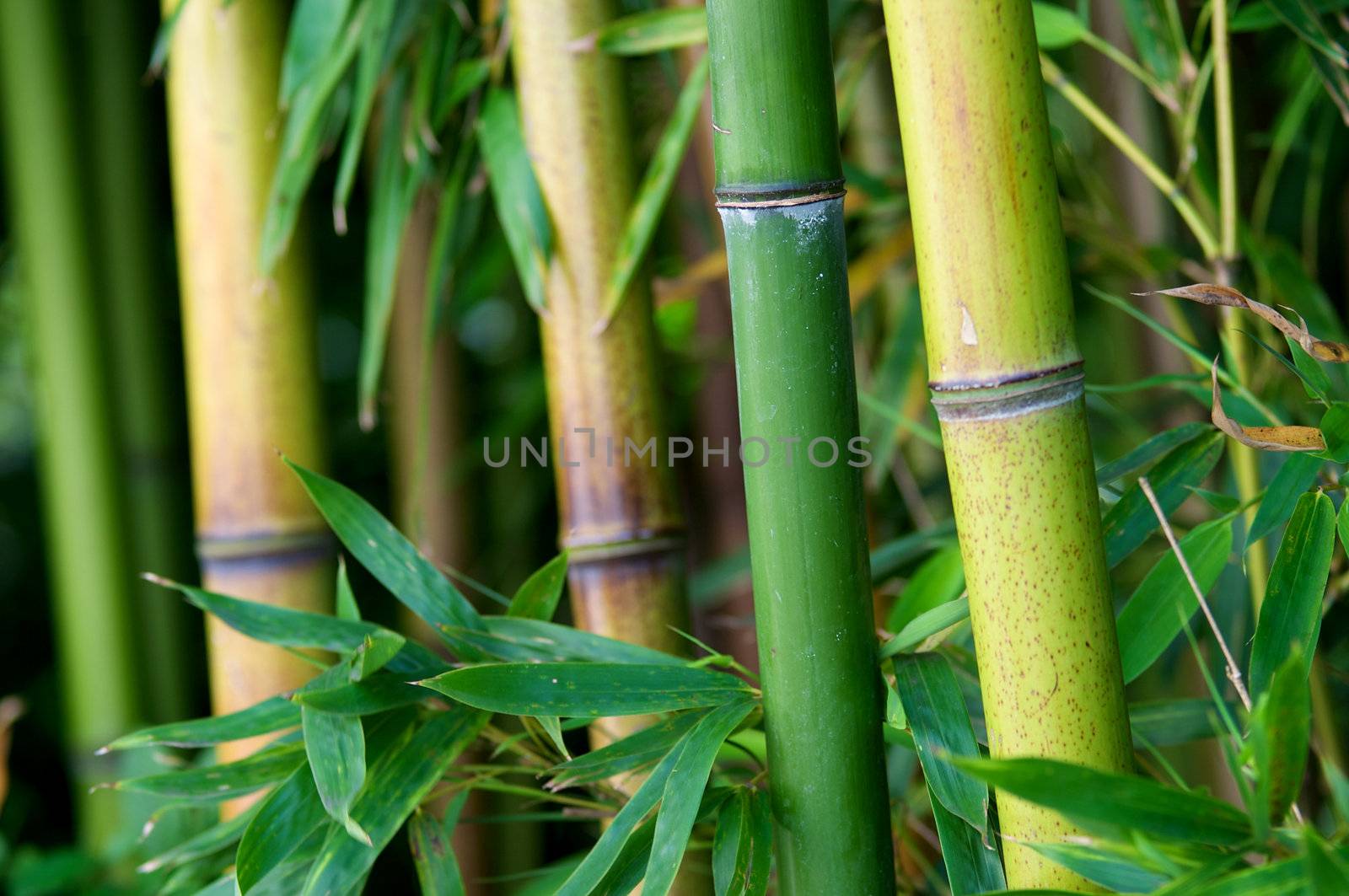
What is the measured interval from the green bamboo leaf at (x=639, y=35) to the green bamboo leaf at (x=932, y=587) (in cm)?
30

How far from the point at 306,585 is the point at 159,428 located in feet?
1.28

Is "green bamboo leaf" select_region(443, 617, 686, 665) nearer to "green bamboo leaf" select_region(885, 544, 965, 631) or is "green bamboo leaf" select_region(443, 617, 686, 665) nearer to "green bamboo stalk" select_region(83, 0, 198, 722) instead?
"green bamboo leaf" select_region(885, 544, 965, 631)

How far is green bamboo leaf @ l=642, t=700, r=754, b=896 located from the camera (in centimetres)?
37

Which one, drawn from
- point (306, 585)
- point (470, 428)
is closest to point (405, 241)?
point (470, 428)

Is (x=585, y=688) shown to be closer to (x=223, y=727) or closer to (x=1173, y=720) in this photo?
(x=223, y=727)

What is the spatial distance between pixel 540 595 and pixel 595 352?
129 mm

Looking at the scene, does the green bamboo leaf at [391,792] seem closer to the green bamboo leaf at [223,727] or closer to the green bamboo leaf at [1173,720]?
the green bamboo leaf at [223,727]

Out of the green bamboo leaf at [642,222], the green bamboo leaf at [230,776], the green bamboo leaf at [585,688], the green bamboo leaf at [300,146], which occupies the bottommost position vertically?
the green bamboo leaf at [230,776]

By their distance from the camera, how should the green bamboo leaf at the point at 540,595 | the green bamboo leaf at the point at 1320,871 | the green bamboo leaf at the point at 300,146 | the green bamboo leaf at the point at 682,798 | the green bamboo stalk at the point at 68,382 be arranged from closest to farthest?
the green bamboo leaf at the point at 1320,871, the green bamboo leaf at the point at 682,798, the green bamboo leaf at the point at 540,595, the green bamboo leaf at the point at 300,146, the green bamboo stalk at the point at 68,382

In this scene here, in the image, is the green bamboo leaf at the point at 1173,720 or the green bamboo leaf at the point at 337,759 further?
the green bamboo leaf at the point at 1173,720

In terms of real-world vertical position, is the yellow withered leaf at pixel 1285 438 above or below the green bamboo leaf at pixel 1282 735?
above

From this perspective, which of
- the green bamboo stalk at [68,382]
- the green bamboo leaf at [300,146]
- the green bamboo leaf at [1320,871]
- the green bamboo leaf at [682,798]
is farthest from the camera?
the green bamboo stalk at [68,382]

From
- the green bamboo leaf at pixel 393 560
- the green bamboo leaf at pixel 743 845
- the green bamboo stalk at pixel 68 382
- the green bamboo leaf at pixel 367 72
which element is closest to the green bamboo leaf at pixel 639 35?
the green bamboo leaf at pixel 367 72

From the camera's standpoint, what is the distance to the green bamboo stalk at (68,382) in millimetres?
840
